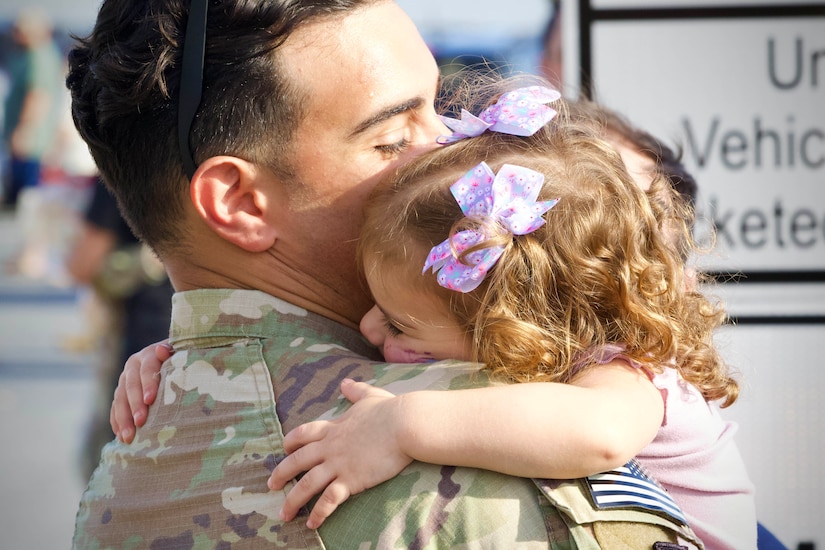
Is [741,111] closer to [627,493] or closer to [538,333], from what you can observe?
[538,333]

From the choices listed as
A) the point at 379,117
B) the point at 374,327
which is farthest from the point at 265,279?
the point at 379,117

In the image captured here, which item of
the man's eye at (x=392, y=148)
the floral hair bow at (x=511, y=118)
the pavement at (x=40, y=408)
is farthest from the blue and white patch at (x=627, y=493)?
the pavement at (x=40, y=408)

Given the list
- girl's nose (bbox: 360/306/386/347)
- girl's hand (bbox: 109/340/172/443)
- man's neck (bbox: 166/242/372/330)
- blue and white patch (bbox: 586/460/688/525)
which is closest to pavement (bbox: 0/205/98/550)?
girl's hand (bbox: 109/340/172/443)

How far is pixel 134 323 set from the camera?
15.4 feet

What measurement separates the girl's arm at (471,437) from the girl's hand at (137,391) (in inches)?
17.3

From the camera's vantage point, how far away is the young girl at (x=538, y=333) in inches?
53.8

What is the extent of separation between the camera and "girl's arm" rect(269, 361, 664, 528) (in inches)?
Answer: 52.9

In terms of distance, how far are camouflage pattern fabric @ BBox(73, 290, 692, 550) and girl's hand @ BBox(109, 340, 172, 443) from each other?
0.04m

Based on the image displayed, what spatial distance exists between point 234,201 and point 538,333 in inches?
27.6

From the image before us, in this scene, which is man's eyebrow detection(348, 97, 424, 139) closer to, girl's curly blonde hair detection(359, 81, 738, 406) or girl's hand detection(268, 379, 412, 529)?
girl's curly blonde hair detection(359, 81, 738, 406)

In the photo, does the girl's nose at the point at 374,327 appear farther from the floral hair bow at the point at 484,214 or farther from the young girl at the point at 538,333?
the floral hair bow at the point at 484,214

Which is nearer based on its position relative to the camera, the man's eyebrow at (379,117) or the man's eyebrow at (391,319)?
the man's eyebrow at (391,319)

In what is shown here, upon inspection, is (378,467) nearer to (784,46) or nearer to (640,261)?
(640,261)

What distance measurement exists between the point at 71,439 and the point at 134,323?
3.79 meters
